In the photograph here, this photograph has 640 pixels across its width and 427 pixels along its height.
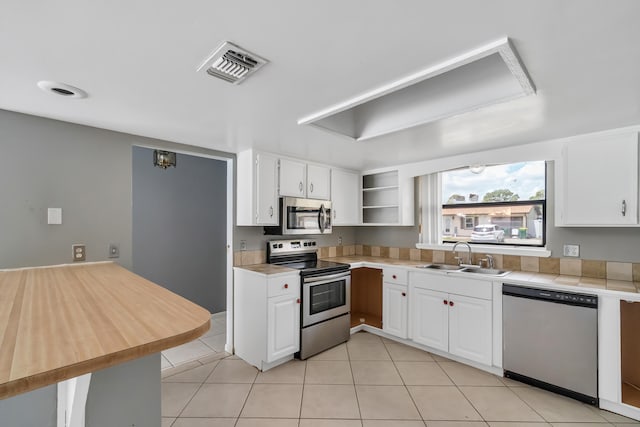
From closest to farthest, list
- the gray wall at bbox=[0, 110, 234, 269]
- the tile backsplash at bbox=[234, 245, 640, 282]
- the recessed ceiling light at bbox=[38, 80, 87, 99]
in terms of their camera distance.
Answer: the recessed ceiling light at bbox=[38, 80, 87, 99] < the gray wall at bbox=[0, 110, 234, 269] < the tile backsplash at bbox=[234, 245, 640, 282]

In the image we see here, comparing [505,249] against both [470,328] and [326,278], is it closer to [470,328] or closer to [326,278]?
[470,328]

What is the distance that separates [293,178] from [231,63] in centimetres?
206

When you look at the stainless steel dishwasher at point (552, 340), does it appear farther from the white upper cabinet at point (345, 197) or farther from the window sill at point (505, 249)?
the white upper cabinet at point (345, 197)

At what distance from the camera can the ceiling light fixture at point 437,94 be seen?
140cm

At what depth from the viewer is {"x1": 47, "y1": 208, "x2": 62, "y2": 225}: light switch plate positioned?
2.17 metres

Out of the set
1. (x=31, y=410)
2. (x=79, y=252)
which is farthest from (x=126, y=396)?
(x=79, y=252)

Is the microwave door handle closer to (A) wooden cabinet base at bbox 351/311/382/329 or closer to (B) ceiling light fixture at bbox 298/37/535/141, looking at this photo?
(B) ceiling light fixture at bbox 298/37/535/141

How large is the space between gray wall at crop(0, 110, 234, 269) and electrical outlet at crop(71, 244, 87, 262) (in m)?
0.03

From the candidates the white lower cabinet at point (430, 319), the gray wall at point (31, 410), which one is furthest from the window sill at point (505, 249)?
the gray wall at point (31, 410)

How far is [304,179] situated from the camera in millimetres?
3541

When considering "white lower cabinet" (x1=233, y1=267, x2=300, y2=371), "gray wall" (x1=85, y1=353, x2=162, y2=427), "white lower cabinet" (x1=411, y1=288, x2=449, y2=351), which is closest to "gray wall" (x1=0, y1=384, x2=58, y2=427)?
"gray wall" (x1=85, y1=353, x2=162, y2=427)

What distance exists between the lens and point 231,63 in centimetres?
139

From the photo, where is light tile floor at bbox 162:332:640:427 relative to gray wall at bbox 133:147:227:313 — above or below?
below

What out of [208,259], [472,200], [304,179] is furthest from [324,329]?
[472,200]
